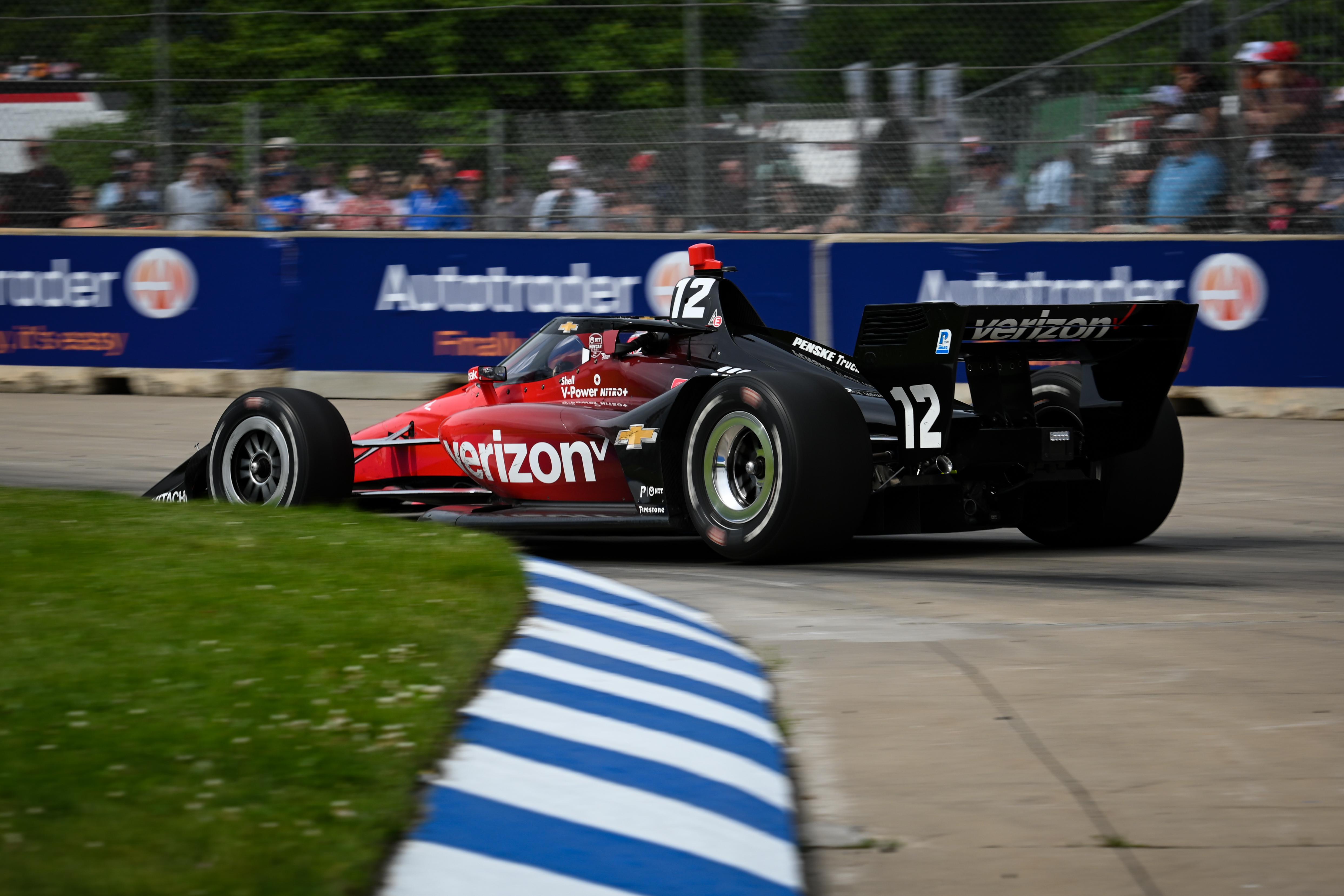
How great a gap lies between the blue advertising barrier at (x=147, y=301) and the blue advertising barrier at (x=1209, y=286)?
575cm

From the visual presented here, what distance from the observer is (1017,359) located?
784cm

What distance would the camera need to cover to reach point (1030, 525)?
8.49 meters

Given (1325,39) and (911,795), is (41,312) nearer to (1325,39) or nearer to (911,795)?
(1325,39)

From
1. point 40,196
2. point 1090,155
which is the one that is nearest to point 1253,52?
point 1090,155

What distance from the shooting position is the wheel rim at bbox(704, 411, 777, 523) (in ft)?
24.1

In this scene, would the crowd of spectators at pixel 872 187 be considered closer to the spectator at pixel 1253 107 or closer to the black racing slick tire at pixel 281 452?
the spectator at pixel 1253 107

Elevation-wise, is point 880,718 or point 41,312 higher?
point 41,312

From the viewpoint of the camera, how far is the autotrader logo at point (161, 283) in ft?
53.0

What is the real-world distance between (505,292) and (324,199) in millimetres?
2221

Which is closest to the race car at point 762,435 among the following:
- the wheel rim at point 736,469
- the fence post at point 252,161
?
the wheel rim at point 736,469

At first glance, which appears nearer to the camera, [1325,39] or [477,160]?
[1325,39]

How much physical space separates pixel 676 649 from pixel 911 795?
150 centimetres

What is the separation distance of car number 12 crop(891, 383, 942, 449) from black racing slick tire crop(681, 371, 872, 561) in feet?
0.90

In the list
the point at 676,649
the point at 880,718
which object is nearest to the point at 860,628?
the point at 676,649
